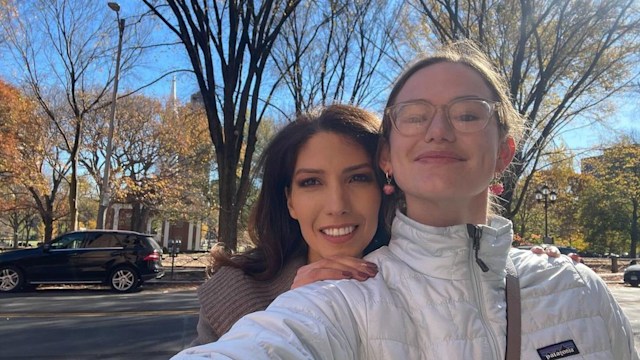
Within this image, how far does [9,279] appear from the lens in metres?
13.4

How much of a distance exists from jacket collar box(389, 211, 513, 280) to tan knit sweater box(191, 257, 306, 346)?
0.71 metres

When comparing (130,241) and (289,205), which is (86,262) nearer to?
(130,241)

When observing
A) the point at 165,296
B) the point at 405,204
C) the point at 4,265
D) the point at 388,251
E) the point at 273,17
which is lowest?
the point at 165,296

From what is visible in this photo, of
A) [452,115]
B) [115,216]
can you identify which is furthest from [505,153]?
[115,216]

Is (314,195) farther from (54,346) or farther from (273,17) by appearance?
(273,17)

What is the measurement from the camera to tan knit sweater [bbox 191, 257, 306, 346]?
74.9 inches

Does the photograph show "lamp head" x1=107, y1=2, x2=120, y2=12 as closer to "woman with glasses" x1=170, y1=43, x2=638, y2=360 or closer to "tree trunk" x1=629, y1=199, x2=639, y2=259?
"woman with glasses" x1=170, y1=43, x2=638, y2=360

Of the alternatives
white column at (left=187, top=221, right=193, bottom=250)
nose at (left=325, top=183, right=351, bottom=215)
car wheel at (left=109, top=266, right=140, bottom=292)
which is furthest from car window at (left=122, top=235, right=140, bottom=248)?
white column at (left=187, top=221, right=193, bottom=250)

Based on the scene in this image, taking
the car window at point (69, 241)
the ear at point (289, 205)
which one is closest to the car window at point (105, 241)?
the car window at point (69, 241)

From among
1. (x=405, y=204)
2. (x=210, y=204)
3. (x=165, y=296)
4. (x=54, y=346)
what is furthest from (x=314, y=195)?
(x=210, y=204)

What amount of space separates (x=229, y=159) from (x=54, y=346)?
654cm

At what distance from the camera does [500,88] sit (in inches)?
66.4

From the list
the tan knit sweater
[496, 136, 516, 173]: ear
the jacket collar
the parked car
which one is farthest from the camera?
the parked car

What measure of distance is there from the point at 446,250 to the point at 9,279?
14.9 m
